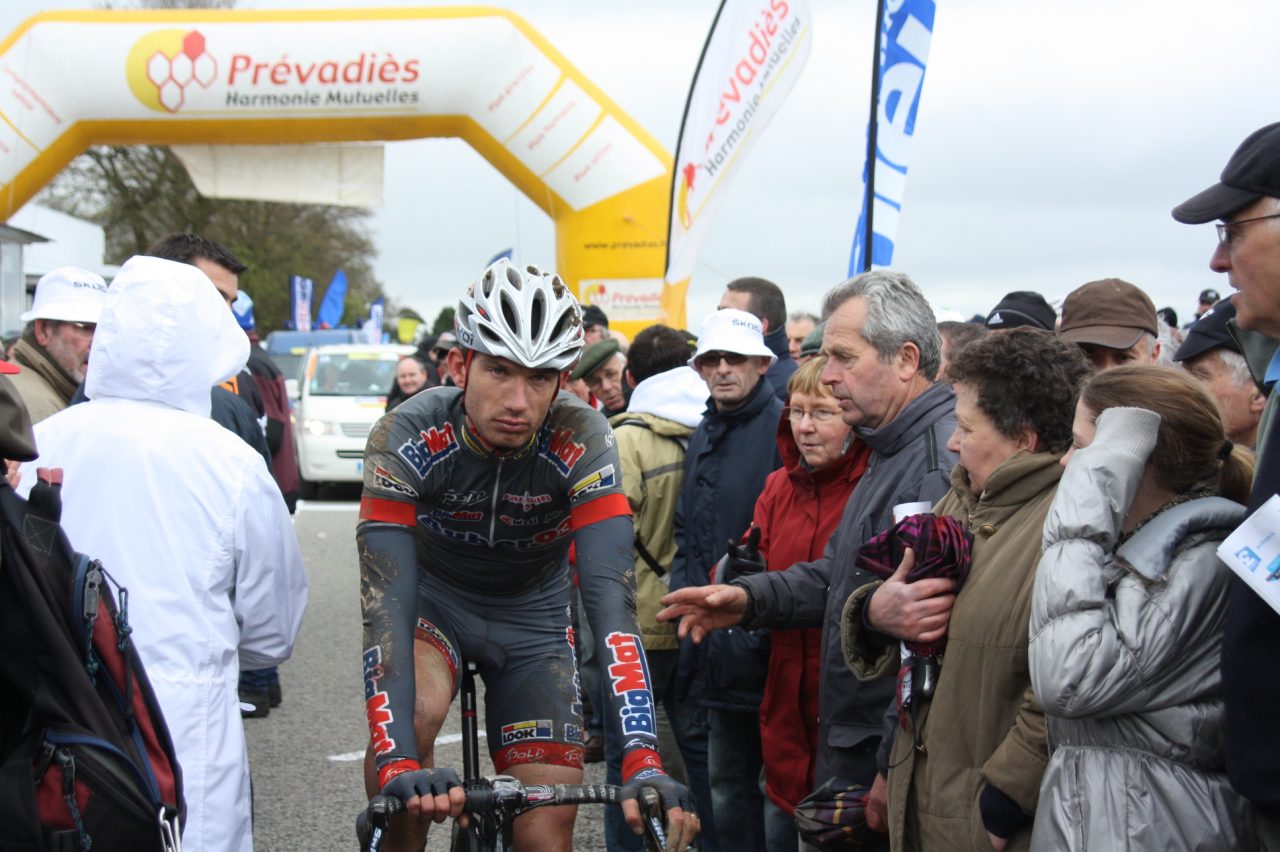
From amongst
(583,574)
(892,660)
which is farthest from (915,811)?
(583,574)

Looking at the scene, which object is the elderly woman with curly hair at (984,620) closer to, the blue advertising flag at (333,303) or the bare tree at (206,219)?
the bare tree at (206,219)

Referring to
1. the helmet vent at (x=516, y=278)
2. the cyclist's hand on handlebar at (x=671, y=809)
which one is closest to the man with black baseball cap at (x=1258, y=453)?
the cyclist's hand on handlebar at (x=671, y=809)

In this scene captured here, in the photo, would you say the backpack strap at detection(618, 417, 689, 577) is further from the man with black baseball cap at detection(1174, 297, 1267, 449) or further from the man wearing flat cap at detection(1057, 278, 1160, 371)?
the man with black baseball cap at detection(1174, 297, 1267, 449)

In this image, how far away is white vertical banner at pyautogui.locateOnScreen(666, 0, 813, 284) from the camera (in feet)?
28.3

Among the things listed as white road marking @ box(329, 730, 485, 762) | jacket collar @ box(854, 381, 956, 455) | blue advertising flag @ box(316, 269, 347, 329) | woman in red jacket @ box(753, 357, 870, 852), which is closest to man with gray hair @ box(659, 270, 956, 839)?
jacket collar @ box(854, 381, 956, 455)

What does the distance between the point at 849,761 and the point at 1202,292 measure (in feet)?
31.7

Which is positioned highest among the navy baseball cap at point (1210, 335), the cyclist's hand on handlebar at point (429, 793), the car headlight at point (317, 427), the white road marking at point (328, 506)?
the navy baseball cap at point (1210, 335)

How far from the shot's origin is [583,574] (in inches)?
123

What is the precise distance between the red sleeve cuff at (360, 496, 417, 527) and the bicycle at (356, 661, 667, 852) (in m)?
0.70

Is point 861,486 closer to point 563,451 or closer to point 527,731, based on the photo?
point 563,451

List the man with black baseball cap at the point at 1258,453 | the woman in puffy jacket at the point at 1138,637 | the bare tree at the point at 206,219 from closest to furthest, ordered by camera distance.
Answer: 1. the man with black baseball cap at the point at 1258,453
2. the woman in puffy jacket at the point at 1138,637
3. the bare tree at the point at 206,219

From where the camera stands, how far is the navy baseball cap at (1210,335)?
379 cm

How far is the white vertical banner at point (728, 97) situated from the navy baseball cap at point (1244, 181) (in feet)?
21.4

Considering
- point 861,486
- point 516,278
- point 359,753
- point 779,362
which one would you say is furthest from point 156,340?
point 359,753
